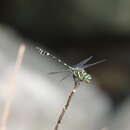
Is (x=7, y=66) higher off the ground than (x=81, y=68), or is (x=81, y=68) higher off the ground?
(x=7, y=66)

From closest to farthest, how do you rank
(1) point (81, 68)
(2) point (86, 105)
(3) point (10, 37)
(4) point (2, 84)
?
(1) point (81, 68), (4) point (2, 84), (2) point (86, 105), (3) point (10, 37)

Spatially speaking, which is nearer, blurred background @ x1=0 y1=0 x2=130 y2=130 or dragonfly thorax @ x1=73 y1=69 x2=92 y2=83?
dragonfly thorax @ x1=73 y1=69 x2=92 y2=83

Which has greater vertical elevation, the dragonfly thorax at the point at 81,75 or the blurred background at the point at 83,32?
the blurred background at the point at 83,32

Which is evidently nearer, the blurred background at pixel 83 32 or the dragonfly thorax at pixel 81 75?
the dragonfly thorax at pixel 81 75

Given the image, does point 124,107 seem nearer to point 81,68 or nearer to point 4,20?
point 4,20

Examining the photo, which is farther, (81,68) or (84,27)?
(84,27)

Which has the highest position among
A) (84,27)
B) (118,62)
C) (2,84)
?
(84,27)

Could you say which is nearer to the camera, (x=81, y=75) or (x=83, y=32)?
(x=81, y=75)

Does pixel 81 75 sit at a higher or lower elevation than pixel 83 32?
lower

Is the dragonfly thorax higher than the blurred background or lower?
lower

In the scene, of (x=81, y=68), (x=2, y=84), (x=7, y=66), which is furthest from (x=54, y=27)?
(x=81, y=68)

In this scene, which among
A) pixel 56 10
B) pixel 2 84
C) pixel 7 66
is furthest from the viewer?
pixel 56 10
